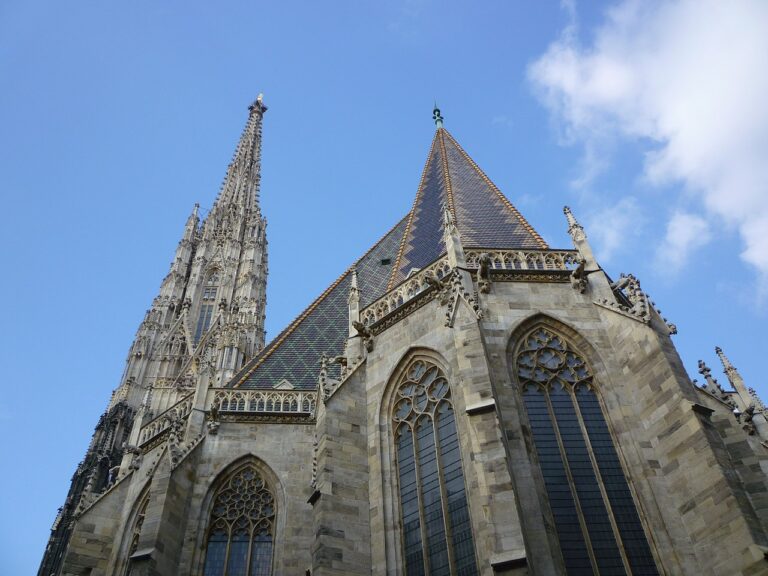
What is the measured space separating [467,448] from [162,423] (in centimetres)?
786

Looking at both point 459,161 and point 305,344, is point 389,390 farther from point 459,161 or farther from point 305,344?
point 459,161

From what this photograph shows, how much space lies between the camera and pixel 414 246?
15.0 metres

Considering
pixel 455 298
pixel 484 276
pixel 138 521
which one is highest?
pixel 484 276

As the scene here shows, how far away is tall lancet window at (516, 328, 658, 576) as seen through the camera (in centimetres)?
834

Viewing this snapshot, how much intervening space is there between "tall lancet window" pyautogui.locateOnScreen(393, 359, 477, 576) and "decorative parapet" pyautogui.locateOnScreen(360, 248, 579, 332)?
144cm

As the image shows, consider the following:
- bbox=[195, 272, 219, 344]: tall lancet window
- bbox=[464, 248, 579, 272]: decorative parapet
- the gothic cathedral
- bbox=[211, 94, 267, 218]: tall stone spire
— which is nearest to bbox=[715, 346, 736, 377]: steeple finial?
the gothic cathedral

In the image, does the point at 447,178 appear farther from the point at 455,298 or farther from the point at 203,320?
the point at 203,320

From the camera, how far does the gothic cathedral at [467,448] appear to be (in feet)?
27.4

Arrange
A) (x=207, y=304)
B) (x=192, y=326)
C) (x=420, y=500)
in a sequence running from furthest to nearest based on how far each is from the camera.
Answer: (x=207, y=304) < (x=192, y=326) < (x=420, y=500)

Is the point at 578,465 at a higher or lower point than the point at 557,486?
higher

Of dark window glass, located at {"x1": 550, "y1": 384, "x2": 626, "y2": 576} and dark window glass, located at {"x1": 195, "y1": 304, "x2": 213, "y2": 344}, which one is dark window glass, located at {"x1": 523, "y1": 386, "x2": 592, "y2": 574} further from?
dark window glass, located at {"x1": 195, "y1": 304, "x2": 213, "y2": 344}

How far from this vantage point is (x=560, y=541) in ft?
27.5

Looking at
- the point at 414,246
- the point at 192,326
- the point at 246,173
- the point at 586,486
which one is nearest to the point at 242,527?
the point at 586,486

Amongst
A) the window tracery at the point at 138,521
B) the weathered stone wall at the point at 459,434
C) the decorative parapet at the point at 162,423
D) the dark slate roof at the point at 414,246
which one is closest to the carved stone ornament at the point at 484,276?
the weathered stone wall at the point at 459,434
